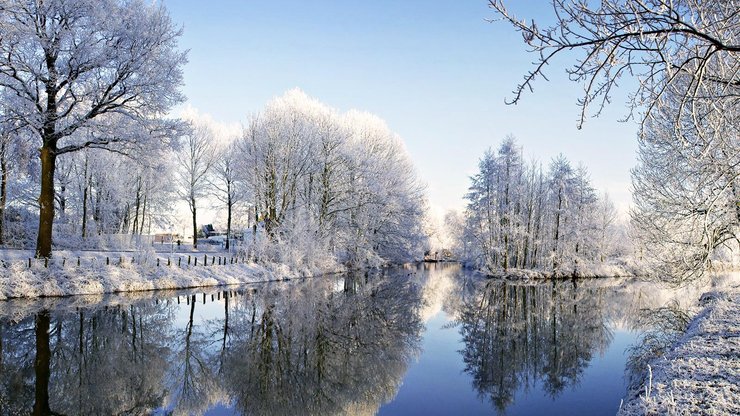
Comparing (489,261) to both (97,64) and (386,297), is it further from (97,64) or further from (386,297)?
(97,64)

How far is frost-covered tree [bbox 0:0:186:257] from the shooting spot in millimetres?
14617

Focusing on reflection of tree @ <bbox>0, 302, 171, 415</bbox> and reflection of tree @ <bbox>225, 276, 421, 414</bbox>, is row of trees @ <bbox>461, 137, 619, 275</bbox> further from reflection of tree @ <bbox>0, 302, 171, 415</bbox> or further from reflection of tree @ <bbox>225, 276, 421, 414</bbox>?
reflection of tree @ <bbox>0, 302, 171, 415</bbox>

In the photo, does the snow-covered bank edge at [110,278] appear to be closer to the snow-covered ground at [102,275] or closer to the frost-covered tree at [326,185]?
the snow-covered ground at [102,275]

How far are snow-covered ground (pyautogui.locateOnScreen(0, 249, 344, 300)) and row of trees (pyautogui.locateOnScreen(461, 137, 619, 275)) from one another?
21284 millimetres

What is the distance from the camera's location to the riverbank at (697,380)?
17.0 ft

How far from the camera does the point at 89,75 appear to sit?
51.0 feet

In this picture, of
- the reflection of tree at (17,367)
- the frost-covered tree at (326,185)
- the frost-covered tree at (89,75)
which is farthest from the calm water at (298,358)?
the frost-covered tree at (326,185)

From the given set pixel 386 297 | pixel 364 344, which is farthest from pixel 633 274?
pixel 364 344

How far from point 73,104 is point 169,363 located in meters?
11.2

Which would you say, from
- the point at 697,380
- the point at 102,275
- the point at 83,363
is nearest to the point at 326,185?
the point at 102,275

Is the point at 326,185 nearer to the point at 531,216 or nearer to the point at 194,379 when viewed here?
the point at 531,216

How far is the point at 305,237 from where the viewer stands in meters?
27.7

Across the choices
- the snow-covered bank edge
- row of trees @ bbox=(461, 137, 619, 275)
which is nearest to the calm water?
the snow-covered bank edge

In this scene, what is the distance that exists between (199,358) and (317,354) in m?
2.45
